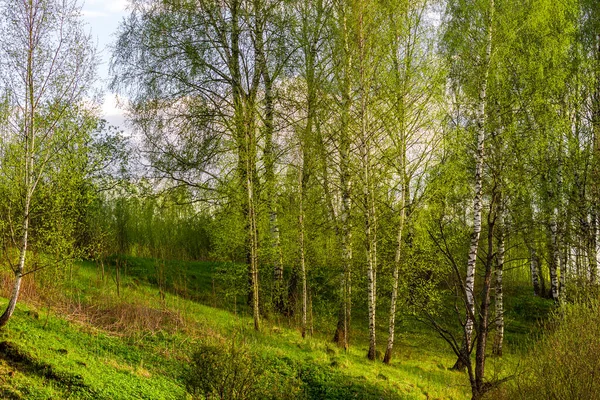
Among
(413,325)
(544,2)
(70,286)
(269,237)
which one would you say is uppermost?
(544,2)

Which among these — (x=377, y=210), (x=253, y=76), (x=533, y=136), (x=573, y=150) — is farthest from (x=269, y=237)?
(x=573, y=150)

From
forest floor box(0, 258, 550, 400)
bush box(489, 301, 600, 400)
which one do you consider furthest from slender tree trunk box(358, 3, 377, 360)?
bush box(489, 301, 600, 400)

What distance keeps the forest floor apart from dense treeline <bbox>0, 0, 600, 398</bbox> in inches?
31.8

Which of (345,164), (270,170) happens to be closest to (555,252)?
(345,164)

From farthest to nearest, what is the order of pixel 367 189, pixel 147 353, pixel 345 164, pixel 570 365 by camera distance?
1. pixel 345 164
2. pixel 367 189
3. pixel 147 353
4. pixel 570 365

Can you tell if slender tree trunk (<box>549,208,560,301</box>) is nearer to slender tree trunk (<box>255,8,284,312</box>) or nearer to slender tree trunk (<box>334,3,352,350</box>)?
slender tree trunk (<box>334,3,352,350</box>)

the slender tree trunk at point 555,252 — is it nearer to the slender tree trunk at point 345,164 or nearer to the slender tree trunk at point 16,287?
the slender tree trunk at point 345,164

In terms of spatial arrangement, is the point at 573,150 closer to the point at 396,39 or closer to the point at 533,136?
the point at 533,136

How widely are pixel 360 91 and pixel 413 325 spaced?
971 cm

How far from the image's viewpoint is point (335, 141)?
13.7 m

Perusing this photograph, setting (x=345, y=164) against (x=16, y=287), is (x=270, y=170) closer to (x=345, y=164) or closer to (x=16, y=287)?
(x=345, y=164)

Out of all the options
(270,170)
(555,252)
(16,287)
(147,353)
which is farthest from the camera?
(555,252)

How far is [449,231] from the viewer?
61.6 feet

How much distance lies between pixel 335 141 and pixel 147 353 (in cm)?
Result: 698
